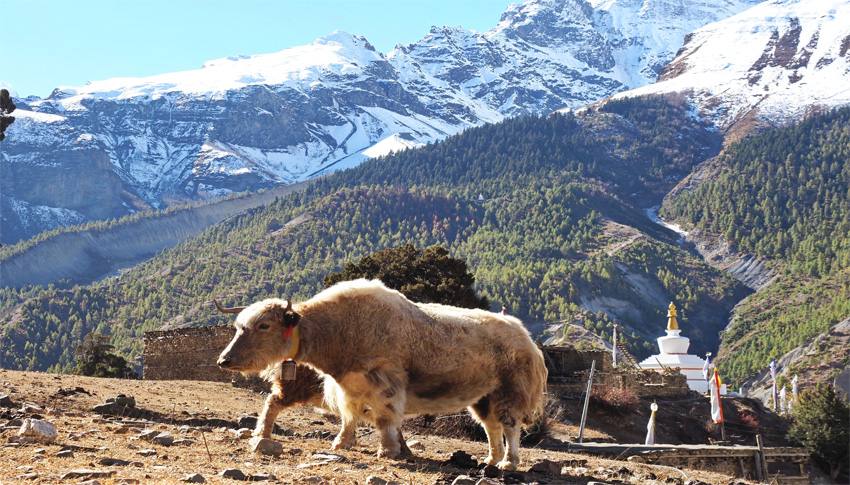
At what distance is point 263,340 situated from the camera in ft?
41.4

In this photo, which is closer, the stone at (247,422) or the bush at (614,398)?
the stone at (247,422)

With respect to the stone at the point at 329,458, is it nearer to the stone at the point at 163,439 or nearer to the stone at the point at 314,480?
the stone at the point at 314,480

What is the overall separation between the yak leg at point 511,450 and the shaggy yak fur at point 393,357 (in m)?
0.01

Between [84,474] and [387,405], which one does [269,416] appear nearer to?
[387,405]

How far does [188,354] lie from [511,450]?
2165 centimetres

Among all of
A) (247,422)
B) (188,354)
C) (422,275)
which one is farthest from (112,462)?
(422,275)

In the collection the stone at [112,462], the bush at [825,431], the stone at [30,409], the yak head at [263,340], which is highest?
the yak head at [263,340]

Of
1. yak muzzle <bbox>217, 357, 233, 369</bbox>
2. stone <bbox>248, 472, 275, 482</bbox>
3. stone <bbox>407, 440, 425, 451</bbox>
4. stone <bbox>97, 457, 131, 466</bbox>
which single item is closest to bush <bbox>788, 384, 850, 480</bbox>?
stone <bbox>407, 440, 425, 451</bbox>

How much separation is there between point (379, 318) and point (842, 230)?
638 feet

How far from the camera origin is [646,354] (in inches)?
5610

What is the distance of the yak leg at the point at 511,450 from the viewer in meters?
12.7

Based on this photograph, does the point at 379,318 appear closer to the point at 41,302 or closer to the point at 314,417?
the point at 314,417

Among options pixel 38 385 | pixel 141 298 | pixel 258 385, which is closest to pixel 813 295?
pixel 141 298

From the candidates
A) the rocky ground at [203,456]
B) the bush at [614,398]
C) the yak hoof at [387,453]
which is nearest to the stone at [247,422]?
the rocky ground at [203,456]
